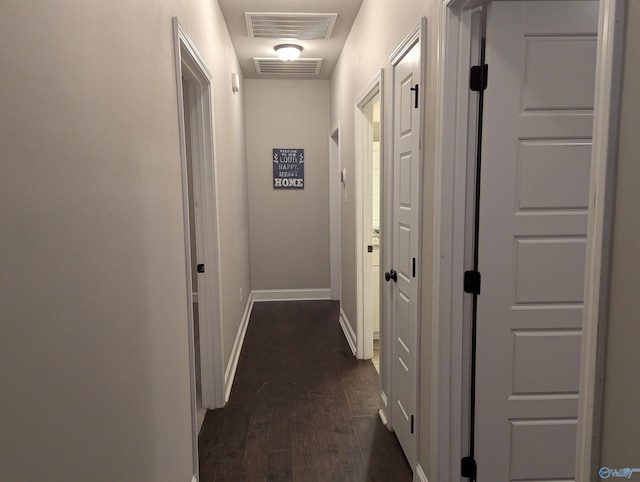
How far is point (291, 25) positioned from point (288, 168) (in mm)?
2270

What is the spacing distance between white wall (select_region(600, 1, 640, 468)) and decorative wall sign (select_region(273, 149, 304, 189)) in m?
5.19

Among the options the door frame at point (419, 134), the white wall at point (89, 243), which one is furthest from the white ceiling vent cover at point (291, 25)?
the white wall at point (89, 243)

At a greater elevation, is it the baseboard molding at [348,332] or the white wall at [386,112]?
the white wall at [386,112]

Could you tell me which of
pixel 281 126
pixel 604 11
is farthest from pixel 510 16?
pixel 281 126

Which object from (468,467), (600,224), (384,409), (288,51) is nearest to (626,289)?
(600,224)

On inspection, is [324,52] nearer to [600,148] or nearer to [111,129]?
[111,129]

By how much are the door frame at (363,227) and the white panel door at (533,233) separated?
199 centimetres

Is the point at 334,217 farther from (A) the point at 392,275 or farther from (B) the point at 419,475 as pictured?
(B) the point at 419,475

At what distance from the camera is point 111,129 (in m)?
1.21

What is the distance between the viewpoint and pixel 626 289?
87 cm

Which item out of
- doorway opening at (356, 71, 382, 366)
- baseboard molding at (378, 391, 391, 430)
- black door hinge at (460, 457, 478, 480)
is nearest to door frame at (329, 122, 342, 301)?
doorway opening at (356, 71, 382, 366)

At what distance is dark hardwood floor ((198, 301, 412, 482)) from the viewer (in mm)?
2412

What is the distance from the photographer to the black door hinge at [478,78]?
1746 millimetres

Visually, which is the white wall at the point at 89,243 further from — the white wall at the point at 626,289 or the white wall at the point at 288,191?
the white wall at the point at 288,191
